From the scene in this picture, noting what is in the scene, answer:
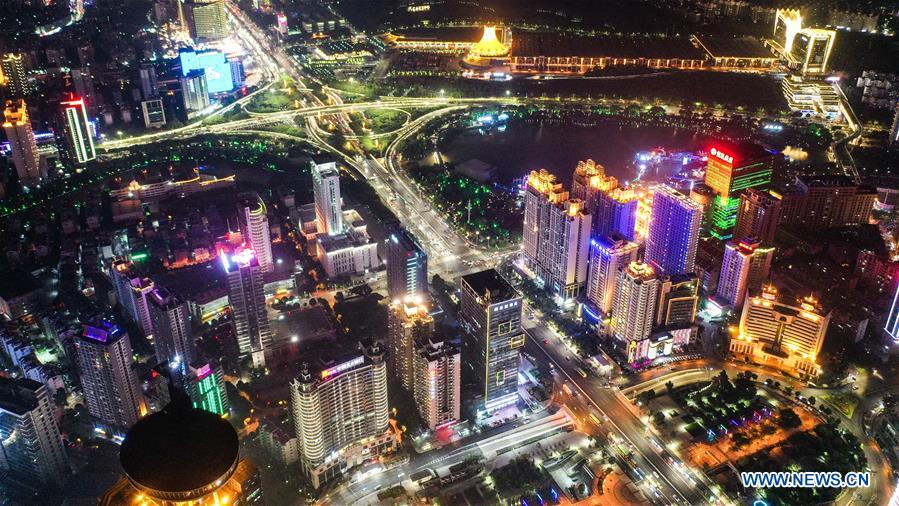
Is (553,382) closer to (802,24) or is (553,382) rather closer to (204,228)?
(204,228)

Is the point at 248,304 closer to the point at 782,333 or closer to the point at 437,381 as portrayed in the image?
the point at 437,381

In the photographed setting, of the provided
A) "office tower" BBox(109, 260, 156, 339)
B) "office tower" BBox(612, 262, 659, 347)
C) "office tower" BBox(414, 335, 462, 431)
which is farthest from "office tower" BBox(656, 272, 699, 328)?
"office tower" BBox(109, 260, 156, 339)

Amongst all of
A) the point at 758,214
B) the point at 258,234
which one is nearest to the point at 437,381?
the point at 258,234

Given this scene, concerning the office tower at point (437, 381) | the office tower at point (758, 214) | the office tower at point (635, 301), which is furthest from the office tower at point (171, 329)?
the office tower at point (758, 214)

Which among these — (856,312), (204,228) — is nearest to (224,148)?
(204,228)

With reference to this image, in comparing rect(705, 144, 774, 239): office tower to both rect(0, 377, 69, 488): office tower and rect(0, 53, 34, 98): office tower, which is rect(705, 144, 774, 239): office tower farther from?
rect(0, 53, 34, 98): office tower

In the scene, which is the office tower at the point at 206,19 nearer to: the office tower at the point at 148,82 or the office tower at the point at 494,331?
the office tower at the point at 148,82
